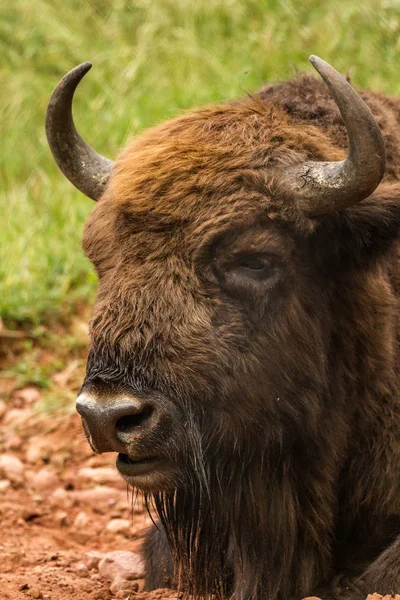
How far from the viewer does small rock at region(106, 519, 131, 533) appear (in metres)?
6.20

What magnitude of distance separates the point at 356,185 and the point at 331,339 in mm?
725

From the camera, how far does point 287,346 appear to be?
425 cm

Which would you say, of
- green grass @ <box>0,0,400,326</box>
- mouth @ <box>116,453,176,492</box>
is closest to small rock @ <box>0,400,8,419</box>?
green grass @ <box>0,0,400,326</box>

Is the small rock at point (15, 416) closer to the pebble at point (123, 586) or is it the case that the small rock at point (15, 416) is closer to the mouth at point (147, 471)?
the pebble at point (123, 586)

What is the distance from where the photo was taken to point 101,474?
22.1 feet

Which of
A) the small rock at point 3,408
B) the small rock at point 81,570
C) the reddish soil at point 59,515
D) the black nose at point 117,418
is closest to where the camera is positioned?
the black nose at point 117,418

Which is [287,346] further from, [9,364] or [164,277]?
[9,364]

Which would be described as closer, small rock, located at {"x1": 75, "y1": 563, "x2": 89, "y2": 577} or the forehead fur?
the forehead fur

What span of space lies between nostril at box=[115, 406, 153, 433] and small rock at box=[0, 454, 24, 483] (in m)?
3.07

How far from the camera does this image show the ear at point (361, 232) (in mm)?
4246

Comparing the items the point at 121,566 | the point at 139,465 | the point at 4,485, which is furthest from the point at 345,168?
the point at 4,485

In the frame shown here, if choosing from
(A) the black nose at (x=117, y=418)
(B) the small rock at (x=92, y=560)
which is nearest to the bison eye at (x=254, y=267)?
(A) the black nose at (x=117, y=418)

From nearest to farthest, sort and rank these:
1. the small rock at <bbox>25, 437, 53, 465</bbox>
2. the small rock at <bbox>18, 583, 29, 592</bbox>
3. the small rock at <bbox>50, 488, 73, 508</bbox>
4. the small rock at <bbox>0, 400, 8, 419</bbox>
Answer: the small rock at <bbox>18, 583, 29, 592</bbox>, the small rock at <bbox>50, 488, 73, 508</bbox>, the small rock at <bbox>25, 437, 53, 465</bbox>, the small rock at <bbox>0, 400, 8, 419</bbox>

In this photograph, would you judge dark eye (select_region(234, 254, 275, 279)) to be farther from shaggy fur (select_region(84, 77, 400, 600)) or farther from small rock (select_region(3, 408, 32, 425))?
small rock (select_region(3, 408, 32, 425))
